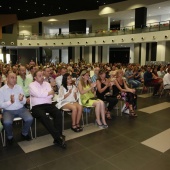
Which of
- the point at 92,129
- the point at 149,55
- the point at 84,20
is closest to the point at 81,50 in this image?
the point at 84,20

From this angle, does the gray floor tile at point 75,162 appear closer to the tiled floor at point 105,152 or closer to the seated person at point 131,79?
the tiled floor at point 105,152

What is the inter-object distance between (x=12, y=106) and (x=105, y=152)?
1.85 meters

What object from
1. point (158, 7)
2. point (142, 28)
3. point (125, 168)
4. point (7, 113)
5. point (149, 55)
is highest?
point (158, 7)

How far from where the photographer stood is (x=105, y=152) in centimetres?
318

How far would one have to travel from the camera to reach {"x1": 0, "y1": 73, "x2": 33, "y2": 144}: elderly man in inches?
133

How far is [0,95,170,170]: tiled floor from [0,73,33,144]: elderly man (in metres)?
0.27

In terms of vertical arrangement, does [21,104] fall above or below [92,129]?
above

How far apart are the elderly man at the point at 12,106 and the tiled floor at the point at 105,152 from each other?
270 mm

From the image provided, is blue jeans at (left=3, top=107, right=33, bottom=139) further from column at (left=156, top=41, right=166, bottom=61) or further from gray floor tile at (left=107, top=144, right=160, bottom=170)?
column at (left=156, top=41, right=166, bottom=61)

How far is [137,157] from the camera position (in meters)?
3.03

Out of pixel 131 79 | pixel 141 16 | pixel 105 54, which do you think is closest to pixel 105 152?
pixel 131 79

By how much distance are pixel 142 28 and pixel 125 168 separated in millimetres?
16252

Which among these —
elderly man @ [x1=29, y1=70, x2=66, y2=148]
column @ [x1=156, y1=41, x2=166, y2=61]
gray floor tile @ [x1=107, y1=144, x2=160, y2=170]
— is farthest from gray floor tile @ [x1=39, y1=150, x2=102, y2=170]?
column @ [x1=156, y1=41, x2=166, y2=61]

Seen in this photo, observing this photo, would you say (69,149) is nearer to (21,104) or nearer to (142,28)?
(21,104)
